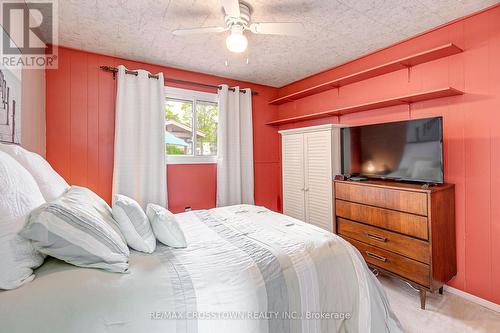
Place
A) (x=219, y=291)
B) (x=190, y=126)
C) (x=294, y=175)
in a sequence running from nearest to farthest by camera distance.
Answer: (x=219, y=291) → (x=294, y=175) → (x=190, y=126)

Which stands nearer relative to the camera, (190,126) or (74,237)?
(74,237)

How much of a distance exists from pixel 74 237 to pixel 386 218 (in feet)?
7.82

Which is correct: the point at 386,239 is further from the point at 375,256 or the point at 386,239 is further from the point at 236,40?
the point at 236,40

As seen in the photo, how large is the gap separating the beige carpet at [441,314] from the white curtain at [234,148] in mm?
2197

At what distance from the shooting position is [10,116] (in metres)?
1.70

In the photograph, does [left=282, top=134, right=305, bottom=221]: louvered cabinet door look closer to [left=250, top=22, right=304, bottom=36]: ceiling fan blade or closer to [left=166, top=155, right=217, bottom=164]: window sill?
[left=166, top=155, right=217, bottom=164]: window sill

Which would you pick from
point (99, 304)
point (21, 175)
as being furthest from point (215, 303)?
point (21, 175)

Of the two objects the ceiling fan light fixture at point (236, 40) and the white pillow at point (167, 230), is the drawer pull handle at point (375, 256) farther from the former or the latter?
the ceiling fan light fixture at point (236, 40)

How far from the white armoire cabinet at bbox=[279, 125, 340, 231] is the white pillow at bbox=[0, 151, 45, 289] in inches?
103

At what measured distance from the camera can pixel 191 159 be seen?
346 cm

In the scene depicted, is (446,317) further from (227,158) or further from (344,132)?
(227,158)

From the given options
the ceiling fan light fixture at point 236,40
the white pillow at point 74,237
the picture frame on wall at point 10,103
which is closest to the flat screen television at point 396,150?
the ceiling fan light fixture at point 236,40

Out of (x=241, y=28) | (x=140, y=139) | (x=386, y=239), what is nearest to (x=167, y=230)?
(x=241, y=28)

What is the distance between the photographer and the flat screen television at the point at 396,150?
2109 millimetres
